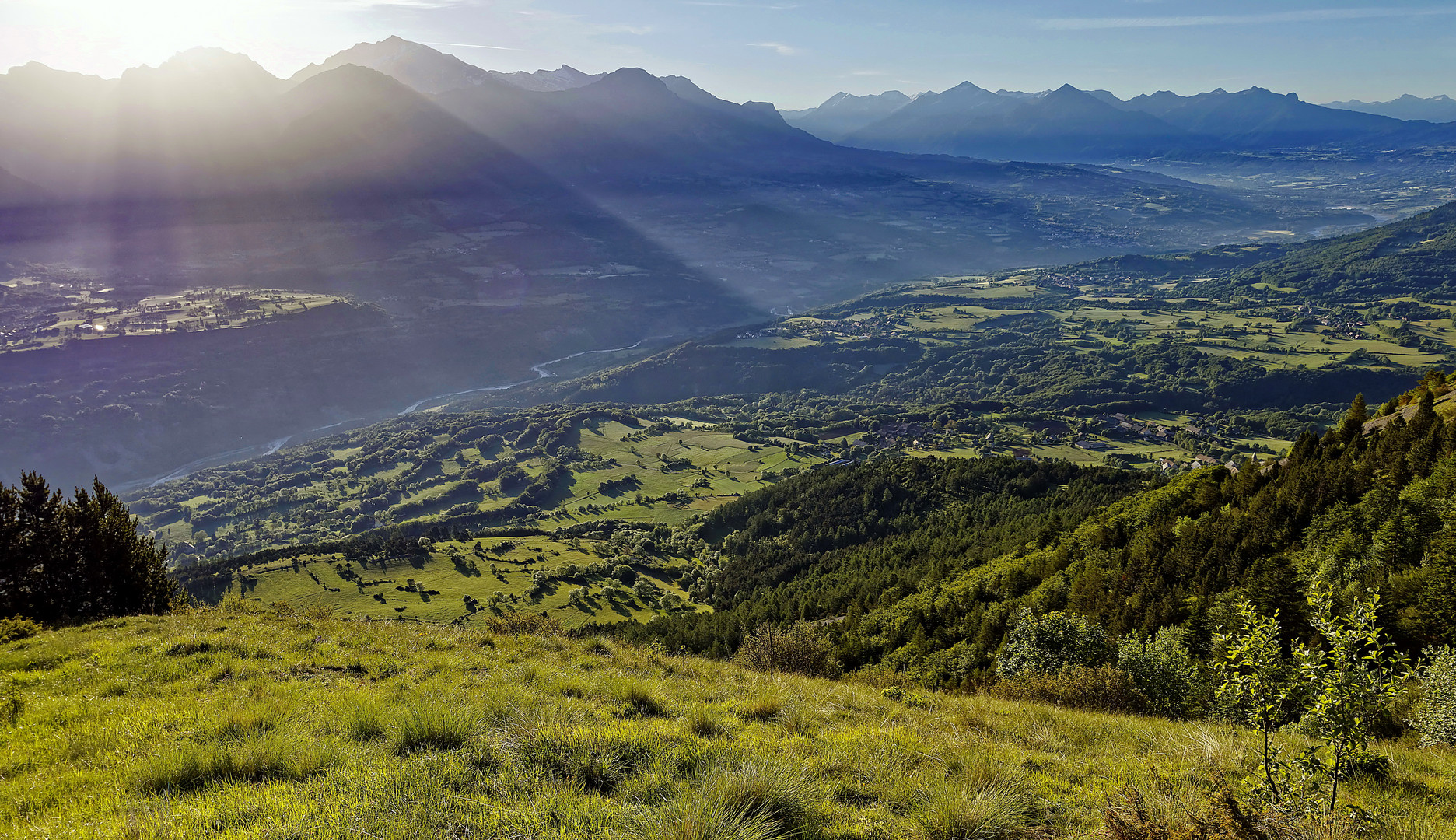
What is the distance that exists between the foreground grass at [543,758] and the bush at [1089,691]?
334 centimetres

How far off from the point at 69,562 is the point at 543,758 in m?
23.7

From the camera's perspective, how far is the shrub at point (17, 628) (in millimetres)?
16094

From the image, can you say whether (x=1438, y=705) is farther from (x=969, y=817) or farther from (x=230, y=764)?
(x=230, y=764)

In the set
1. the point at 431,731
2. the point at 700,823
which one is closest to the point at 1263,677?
the point at 700,823

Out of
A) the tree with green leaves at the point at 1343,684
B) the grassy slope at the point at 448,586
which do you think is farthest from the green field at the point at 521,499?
the tree with green leaves at the point at 1343,684

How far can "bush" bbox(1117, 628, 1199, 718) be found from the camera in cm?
1667

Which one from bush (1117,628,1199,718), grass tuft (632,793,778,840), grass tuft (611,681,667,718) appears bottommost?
bush (1117,628,1199,718)

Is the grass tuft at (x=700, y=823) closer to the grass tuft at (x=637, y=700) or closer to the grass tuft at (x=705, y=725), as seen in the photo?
the grass tuft at (x=705, y=725)

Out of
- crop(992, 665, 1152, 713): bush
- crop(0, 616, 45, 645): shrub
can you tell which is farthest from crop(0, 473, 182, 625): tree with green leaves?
crop(992, 665, 1152, 713): bush

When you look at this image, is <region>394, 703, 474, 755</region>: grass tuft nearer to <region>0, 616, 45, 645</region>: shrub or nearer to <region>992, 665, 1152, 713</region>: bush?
<region>992, 665, 1152, 713</region>: bush

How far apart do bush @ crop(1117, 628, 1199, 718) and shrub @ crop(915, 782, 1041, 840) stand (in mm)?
12607

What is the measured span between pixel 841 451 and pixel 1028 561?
133 metres

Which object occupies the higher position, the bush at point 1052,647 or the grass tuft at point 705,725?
the grass tuft at point 705,725

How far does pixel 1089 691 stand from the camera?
56.6 ft
